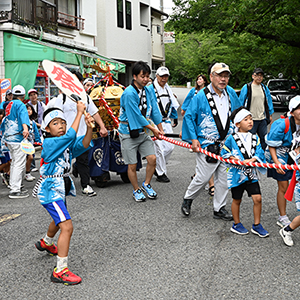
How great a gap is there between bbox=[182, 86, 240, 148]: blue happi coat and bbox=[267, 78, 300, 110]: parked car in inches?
675

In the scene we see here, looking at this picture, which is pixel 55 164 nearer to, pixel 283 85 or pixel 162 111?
pixel 162 111

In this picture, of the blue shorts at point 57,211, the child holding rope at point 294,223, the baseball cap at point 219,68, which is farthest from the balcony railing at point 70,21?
the blue shorts at point 57,211

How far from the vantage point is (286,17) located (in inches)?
729

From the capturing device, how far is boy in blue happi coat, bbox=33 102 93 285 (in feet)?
11.4

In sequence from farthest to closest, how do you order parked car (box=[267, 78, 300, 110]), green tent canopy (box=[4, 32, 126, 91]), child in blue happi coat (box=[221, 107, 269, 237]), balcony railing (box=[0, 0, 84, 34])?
1. parked car (box=[267, 78, 300, 110])
2. balcony railing (box=[0, 0, 84, 34])
3. green tent canopy (box=[4, 32, 126, 91])
4. child in blue happi coat (box=[221, 107, 269, 237])

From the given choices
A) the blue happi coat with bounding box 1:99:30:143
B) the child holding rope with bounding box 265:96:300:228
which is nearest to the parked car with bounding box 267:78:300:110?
the blue happi coat with bounding box 1:99:30:143

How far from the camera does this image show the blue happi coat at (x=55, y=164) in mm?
3562

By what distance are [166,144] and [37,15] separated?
10177 mm

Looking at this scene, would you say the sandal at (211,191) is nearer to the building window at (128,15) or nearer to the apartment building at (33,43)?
the apartment building at (33,43)

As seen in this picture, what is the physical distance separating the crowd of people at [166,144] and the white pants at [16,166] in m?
0.02

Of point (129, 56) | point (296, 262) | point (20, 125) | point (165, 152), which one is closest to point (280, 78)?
point (129, 56)

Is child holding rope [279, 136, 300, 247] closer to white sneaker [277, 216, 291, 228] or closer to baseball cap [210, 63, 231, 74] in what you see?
white sneaker [277, 216, 291, 228]

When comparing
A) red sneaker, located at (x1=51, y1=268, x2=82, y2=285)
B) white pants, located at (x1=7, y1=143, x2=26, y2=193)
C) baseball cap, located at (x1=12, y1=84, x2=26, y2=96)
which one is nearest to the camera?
red sneaker, located at (x1=51, y1=268, x2=82, y2=285)

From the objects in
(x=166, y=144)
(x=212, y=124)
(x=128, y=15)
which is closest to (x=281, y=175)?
(x=212, y=124)
